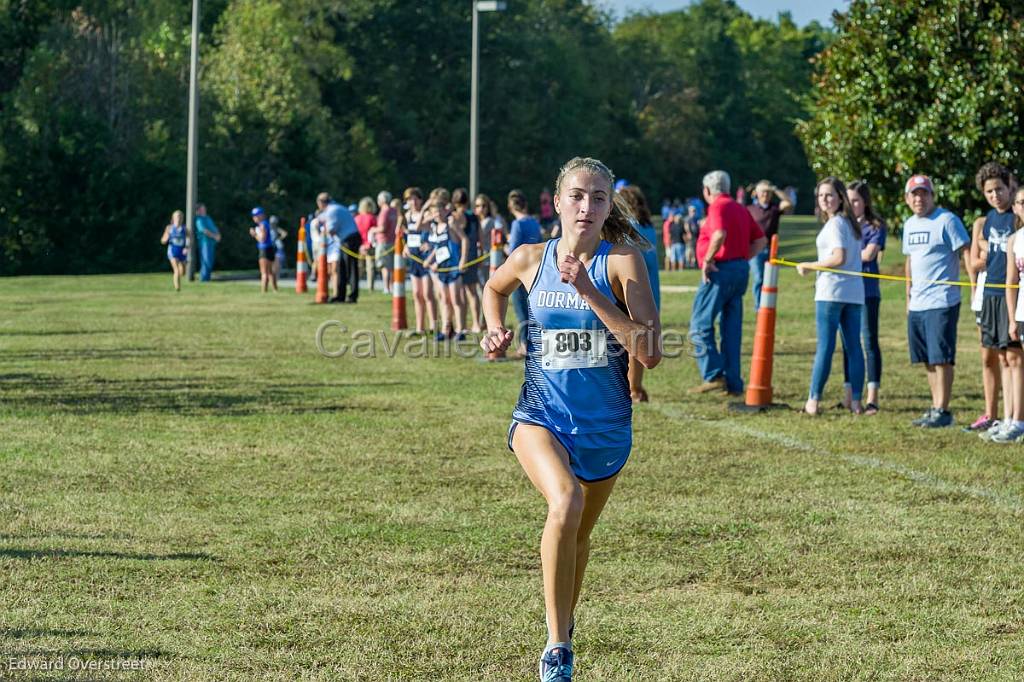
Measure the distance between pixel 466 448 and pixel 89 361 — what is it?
23.3ft

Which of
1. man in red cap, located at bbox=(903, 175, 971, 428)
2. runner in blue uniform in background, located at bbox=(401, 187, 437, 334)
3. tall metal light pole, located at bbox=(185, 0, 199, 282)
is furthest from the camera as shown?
tall metal light pole, located at bbox=(185, 0, 199, 282)

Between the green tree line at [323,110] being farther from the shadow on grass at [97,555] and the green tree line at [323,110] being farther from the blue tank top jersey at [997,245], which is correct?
the shadow on grass at [97,555]

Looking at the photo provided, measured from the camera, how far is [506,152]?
72750 mm

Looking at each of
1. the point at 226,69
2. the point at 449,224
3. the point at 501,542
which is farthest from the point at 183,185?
the point at 501,542

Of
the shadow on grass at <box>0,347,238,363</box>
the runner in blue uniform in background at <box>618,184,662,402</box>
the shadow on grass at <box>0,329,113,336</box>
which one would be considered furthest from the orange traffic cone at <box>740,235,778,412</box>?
the shadow on grass at <box>0,329,113,336</box>

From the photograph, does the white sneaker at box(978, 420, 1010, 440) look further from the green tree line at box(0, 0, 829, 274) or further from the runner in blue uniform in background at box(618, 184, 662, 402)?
the green tree line at box(0, 0, 829, 274)

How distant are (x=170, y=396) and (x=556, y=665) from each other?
28.2ft

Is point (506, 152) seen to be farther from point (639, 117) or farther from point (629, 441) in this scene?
point (629, 441)

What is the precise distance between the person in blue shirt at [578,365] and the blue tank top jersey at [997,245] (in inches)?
234

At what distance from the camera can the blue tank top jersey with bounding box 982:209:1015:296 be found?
34.6 feet

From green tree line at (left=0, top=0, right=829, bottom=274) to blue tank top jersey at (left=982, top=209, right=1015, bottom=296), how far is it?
958 inches

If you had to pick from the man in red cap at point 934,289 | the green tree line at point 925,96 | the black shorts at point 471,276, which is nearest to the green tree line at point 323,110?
the green tree line at point 925,96

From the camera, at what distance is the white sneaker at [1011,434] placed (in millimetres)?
10555

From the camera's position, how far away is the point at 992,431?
10.8 m
